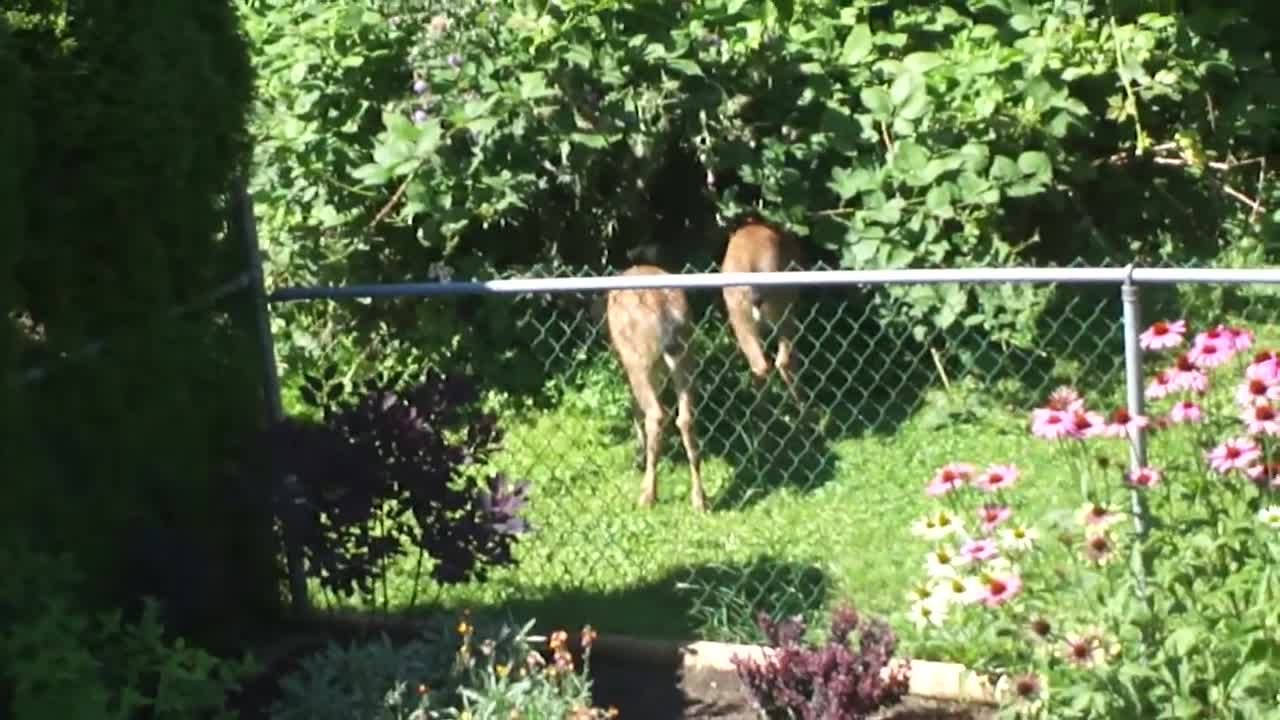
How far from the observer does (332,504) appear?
6.43 meters

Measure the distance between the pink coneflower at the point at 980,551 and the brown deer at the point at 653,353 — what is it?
10.2ft

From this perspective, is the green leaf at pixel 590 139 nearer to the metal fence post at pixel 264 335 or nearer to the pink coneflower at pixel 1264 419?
the metal fence post at pixel 264 335

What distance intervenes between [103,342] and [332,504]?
2.98 feet

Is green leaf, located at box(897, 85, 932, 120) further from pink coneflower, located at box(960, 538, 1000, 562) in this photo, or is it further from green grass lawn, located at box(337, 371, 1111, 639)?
pink coneflower, located at box(960, 538, 1000, 562)

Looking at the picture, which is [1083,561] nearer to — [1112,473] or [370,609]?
[1112,473]

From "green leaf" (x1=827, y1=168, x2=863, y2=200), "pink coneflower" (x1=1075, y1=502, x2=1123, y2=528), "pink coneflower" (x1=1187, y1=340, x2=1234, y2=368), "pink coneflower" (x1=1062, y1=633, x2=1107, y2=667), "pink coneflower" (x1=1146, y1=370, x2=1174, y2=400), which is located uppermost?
"green leaf" (x1=827, y1=168, x2=863, y2=200)

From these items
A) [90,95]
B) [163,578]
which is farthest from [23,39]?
[163,578]

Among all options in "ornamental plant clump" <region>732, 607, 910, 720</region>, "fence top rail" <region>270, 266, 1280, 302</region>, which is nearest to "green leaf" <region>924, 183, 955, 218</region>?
"fence top rail" <region>270, 266, 1280, 302</region>

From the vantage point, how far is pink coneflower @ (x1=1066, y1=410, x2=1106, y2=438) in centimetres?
522

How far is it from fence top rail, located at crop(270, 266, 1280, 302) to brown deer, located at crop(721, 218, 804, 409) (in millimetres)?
2012

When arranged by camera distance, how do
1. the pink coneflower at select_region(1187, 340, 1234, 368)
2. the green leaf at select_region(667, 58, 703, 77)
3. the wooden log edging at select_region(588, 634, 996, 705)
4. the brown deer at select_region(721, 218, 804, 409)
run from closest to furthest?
the pink coneflower at select_region(1187, 340, 1234, 368) < the wooden log edging at select_region(588, 634, 996, 705) < the brown deer at select_region(721, 218, 804, 409) < the green leaf at select_region(667, 58, 703, 77)

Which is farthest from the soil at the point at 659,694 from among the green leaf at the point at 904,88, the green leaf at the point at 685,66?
the green leaf at the point at 904,88

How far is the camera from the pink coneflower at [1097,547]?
203 inches

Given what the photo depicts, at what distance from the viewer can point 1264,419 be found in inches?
201
